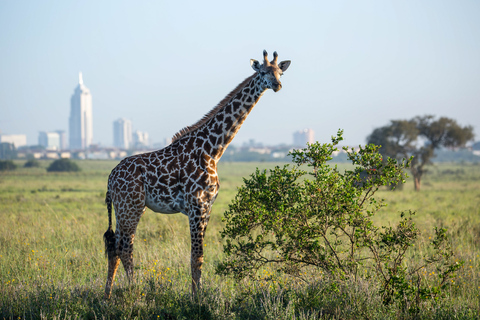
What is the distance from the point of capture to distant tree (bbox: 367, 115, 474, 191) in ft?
126

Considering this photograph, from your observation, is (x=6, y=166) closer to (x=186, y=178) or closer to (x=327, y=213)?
(x=186, y=178)

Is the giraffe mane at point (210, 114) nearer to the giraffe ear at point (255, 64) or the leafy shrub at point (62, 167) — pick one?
the giraffe ear at point (255, 64)

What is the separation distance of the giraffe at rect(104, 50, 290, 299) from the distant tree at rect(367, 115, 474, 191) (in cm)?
3404

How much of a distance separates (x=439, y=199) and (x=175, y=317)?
2374 centimetres

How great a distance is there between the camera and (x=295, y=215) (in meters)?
6.59

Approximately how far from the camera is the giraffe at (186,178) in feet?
21.8

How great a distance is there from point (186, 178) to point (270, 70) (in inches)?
78.4

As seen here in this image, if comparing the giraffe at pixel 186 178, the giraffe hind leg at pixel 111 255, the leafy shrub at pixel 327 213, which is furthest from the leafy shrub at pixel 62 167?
the leafy shrub at pixel 327 213

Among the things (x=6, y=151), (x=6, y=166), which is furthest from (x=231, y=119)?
(x=6, y=151)

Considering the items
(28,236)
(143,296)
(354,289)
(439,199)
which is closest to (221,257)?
(143,296)

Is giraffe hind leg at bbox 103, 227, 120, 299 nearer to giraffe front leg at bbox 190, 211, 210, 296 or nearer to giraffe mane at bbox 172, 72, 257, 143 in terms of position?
giraffe front leg at bbox 190, 211, 210, 296

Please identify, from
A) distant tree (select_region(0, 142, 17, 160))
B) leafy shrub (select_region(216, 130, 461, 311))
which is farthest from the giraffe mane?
distant tree (select_region(0, 142, 17, 160))

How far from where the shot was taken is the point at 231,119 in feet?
22.8

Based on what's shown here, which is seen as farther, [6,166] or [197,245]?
[6,166]
